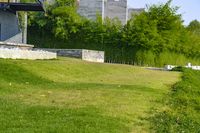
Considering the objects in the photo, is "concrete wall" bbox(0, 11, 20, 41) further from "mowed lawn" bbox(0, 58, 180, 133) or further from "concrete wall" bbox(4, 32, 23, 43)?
"mowed lawn" bbox(0, 58, 180, 133)

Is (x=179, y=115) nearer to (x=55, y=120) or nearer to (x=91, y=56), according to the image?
(x=55, y=120)

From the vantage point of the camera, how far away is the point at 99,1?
54062 millimetres

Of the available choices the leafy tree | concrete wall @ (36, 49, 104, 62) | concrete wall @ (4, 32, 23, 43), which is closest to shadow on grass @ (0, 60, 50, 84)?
concrete wall @ (4, 32, 23, 43)

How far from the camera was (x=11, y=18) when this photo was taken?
34.3 metres

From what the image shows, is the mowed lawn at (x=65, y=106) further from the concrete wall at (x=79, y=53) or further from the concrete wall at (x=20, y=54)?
the concrete wall at (x=79, y=53)

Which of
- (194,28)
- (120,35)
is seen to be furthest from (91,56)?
(194,28)

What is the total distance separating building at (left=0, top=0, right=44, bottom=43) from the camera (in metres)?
32.1

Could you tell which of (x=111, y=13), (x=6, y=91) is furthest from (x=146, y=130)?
(x=111, y=13)

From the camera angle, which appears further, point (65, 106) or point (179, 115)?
point (179, 115)

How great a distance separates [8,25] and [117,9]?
26433 millimetres

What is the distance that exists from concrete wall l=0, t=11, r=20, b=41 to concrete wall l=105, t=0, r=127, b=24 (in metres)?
23.8

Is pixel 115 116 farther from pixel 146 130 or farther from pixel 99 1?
pixel 99 1

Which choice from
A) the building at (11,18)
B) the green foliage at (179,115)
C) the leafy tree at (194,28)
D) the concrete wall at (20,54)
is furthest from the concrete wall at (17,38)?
the leafy tree at (194,28)

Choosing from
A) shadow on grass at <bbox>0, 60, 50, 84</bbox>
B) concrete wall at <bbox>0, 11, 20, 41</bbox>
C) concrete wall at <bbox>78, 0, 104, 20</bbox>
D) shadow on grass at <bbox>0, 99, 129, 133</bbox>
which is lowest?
shadow on grass at <bbox>0, 99, 129, 133</bbox>
